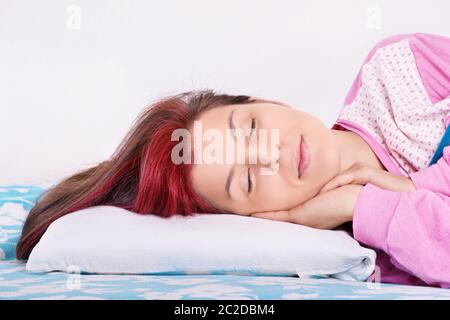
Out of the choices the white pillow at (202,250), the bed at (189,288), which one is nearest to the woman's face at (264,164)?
the white pillow at (202,250)

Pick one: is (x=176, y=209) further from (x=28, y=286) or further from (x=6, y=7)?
(x=6, y=7)

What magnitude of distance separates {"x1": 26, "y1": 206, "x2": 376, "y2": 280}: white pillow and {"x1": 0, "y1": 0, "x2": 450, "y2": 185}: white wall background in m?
1.11

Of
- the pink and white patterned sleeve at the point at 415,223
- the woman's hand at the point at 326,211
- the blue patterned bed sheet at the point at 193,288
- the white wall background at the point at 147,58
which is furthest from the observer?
the white wall background at the point at 147,58

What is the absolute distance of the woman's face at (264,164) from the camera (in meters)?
1.45

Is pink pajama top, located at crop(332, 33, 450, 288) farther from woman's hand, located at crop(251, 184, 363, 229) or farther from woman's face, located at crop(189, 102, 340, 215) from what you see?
woman's face, located at crop(189, 102, 340, 215)

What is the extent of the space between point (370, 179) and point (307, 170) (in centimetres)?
14

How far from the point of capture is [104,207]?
1.50m

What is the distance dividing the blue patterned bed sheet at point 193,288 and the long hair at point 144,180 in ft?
0.73

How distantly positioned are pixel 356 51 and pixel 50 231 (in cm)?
150

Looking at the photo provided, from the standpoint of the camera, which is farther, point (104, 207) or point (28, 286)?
point (104, 207)

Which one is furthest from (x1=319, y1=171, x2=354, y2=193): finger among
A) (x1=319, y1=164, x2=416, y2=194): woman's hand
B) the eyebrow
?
the eyebrow

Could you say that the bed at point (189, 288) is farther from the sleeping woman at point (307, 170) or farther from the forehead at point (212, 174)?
the forehead at point (212, 174)

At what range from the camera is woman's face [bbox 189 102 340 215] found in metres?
1.45
